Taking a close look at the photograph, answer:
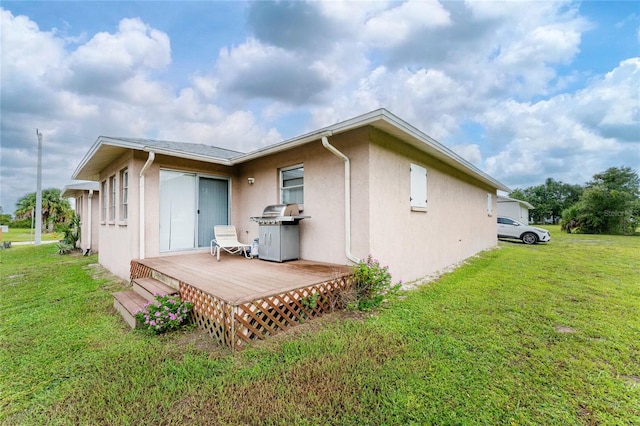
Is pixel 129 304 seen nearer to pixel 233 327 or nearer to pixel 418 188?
pixel 233 327

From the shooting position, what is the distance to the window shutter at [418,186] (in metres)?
6.23

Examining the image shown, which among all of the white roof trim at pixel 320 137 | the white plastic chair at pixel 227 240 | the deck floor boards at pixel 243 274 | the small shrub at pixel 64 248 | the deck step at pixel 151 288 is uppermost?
the white roof trim at pixel 320 137

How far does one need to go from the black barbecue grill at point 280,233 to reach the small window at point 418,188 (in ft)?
8.91

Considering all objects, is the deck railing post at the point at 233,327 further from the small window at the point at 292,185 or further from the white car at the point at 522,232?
the white car at the point at 522,232

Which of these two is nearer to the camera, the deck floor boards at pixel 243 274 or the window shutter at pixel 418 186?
the deck floor boards at pixel 243 274

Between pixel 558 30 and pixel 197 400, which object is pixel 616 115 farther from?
pixel 197 400

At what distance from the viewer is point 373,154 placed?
4824 millimetres

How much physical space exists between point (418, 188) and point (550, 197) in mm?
59468

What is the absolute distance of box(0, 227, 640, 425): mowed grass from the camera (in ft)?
6.39

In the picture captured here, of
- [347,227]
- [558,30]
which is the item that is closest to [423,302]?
[347,227]

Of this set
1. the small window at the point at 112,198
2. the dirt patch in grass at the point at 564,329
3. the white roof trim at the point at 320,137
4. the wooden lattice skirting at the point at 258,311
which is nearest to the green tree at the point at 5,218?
the white roof trim at the point at 320,137

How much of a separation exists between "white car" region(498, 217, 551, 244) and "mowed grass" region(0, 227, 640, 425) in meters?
11.9

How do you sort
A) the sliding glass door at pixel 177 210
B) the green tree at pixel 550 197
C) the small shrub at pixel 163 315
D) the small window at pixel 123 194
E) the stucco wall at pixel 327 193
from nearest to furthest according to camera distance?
the small shrub at pixel 163 315 < the stucco wall at pixel 327 193 < the sliding glass door at pixel 177 210 < the small window at pixel 123 194 < the green tree at pixel 550 197

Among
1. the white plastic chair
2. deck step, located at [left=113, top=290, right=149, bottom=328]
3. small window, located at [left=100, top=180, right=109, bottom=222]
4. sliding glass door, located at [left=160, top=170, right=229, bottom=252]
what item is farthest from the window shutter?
small window, located at [left=100, top=180, right=109, bottom=222]
